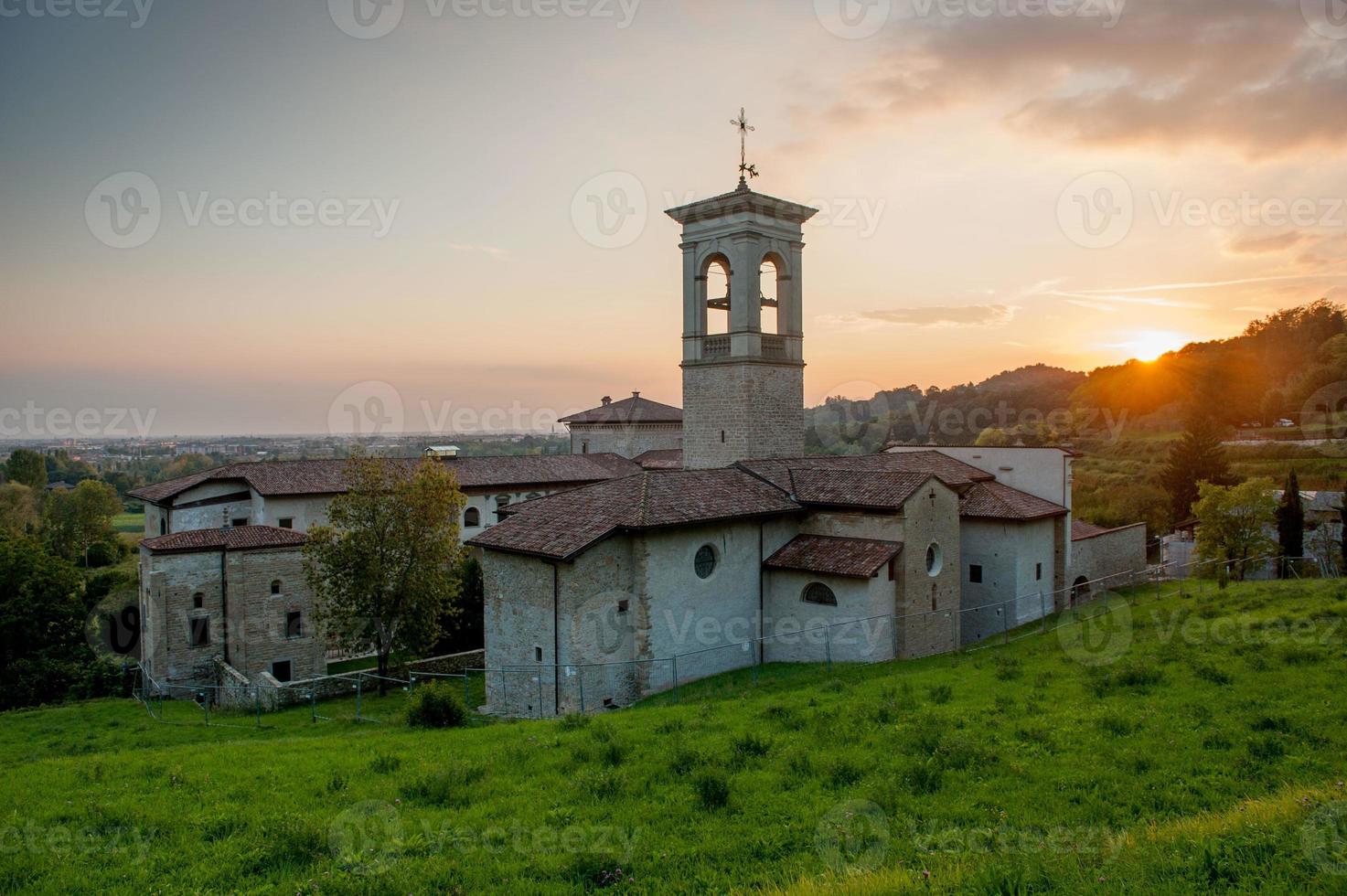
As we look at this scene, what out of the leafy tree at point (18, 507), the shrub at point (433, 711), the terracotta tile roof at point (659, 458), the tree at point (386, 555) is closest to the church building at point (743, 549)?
the shrub at point (433, 711)

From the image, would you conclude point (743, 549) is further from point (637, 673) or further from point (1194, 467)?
point (1194, 467)

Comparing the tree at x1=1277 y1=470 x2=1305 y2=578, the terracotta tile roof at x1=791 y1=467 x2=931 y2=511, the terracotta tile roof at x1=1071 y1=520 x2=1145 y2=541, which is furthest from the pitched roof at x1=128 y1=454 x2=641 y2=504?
the tree at x1=1277 y1=470 x2=1305 y2=578

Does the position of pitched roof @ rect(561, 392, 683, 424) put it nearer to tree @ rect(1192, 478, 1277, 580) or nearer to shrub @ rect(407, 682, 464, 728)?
tree @ rect(1192, 478, 1277, 580)

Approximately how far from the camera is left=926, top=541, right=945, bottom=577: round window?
880 inches

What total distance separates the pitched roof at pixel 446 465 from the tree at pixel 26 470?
51677 mm

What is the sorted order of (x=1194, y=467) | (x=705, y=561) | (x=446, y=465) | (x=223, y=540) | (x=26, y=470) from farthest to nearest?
(x=26, y=470), (x=1194, y=467), (x=446, y=465), (x=223, y=540), (x=705, y=561)

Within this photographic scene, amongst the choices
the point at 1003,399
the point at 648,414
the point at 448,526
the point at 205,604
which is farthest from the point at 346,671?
the point at 1003,399

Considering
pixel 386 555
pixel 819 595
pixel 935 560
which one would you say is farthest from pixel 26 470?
pixel 935 560

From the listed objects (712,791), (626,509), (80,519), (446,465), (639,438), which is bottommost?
(80,519)

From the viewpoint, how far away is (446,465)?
40.0 m

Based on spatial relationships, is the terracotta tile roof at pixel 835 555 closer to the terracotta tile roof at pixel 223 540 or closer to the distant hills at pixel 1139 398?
the terracotta tile roof at pixel 223 540

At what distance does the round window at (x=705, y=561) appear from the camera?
20281 mm

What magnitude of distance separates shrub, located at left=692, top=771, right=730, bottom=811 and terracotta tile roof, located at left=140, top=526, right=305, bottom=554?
77.6 feet

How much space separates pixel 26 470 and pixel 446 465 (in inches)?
2515
